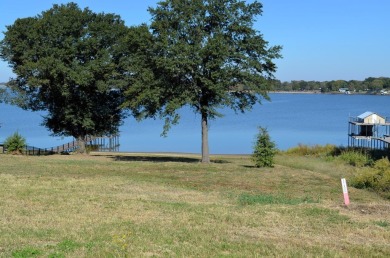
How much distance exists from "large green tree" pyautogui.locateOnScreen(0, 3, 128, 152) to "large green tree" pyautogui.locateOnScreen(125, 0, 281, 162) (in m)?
8.28

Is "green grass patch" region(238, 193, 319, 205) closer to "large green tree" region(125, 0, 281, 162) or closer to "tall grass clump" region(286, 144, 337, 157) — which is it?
"large green tree" region(125, 0, 281, 162)

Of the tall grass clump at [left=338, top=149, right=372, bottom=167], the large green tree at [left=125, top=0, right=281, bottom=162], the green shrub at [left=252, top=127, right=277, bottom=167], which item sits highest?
the large green tree at [left=125, top=0, right=281, bottom=162]

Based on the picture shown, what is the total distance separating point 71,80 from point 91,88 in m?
2.60

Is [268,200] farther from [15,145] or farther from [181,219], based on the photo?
[15,145]

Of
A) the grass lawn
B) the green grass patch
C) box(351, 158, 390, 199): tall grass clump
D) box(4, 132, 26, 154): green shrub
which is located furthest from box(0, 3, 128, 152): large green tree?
the green grass patch

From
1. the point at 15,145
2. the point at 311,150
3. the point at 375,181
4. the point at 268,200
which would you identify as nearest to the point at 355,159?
the point at 311,150

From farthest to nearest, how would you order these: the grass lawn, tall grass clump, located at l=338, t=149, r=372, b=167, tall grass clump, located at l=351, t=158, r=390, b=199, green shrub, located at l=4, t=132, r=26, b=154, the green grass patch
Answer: green shrub, located at l=4, t=132, r=26, b=154, tall grass clump, located at l=338, t=149, r=372, b=167, tall grass clump, located at l=351, t=158, r=390, b=199, the green grass patch, the grass lawn

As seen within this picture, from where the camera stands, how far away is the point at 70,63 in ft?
122

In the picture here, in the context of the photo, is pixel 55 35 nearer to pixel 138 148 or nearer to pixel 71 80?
pixel 71 80

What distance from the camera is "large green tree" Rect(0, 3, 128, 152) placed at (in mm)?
36594

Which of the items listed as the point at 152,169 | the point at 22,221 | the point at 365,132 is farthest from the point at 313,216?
the point at 365,132

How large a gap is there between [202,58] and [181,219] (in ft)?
56.8

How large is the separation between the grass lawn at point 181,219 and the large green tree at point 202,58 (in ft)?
32.5

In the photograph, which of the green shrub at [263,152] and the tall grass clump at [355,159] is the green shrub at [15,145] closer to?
the green shrub at [263,152]
